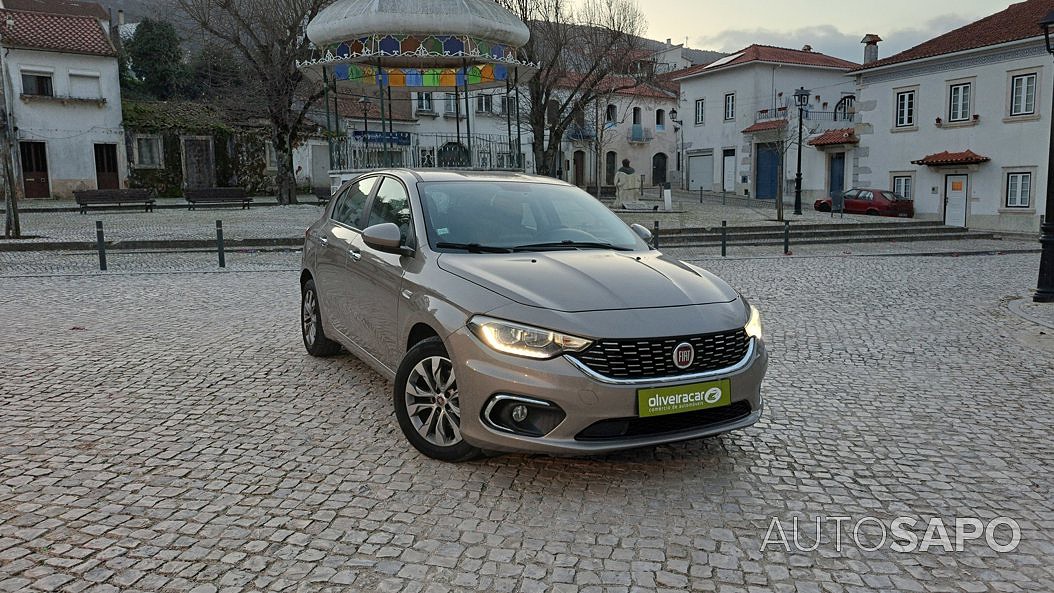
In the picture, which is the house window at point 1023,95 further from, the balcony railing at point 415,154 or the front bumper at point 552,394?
the front bumper at point 552,394

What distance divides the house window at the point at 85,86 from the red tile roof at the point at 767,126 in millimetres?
33786

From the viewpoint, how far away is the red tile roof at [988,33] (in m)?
29.7

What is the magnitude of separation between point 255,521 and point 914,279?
12890 millimetres

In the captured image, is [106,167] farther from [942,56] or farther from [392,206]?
[392,206]

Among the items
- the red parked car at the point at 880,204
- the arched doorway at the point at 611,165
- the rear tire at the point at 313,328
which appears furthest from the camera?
the arched doorway at the point at 611,165

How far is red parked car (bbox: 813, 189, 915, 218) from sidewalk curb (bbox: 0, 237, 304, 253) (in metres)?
24.6

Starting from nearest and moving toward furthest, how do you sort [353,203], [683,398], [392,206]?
[683,398]
[392,206]
[353,203]

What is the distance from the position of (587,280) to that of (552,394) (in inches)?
30.0

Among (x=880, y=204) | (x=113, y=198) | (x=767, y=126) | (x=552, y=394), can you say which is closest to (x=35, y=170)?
(x=113, y=198)

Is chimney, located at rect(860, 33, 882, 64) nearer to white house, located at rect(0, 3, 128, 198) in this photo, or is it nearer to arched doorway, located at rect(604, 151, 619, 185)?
arched doorway, located at rect(604, 151, 619, 185)

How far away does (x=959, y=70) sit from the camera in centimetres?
3167

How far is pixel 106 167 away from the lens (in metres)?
39.5

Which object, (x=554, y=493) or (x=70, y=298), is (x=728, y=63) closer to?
(x=70, y=298)

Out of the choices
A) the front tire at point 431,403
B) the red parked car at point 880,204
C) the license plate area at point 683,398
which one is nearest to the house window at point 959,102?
the red parked car at point 880,204
